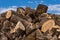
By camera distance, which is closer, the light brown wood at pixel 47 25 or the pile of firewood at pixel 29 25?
the pile of firewood at pixel 29 25

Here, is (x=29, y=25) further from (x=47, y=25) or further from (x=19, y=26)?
(x=47, y=25)

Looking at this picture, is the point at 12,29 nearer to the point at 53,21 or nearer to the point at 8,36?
the point at 8,36

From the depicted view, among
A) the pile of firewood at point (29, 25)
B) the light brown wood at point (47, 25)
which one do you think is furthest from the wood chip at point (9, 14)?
the light brown wood at point (47, 25)

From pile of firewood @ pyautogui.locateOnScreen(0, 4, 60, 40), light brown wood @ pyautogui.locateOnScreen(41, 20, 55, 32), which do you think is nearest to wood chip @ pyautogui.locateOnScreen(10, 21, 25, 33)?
pile of firewood @ pyautogui.locateOnScreen(0, 4, 60, 40)

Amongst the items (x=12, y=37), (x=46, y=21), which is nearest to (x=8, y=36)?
(x=12, y=37)

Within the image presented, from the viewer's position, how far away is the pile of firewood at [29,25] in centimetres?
678

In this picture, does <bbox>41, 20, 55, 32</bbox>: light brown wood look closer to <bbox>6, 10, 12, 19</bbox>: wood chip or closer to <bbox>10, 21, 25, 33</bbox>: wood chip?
<bbox>10, 21, 25, 33</bbox>: wood chip

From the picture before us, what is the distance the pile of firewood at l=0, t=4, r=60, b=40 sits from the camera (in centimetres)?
678

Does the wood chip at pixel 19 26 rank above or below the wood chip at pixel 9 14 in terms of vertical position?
below

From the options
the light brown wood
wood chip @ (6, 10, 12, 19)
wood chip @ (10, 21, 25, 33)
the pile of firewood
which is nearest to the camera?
the pile of firewood

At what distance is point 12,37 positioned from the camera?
712cm

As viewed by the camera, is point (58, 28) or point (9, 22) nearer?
point (58, 28)

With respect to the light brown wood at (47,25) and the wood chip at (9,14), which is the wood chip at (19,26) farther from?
the wood chip at (9,14)

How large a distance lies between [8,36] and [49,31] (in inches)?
50.8
